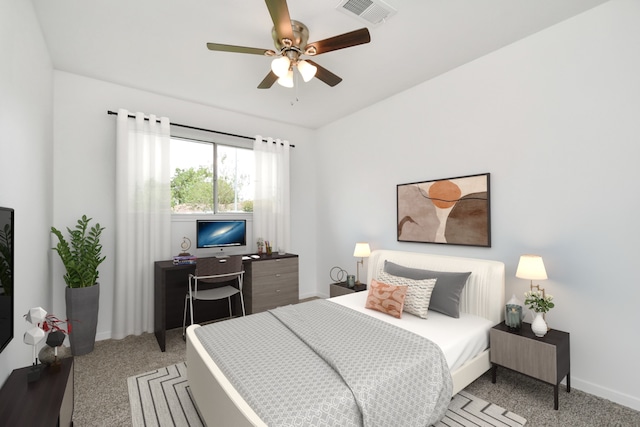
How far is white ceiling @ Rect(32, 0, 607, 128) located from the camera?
211 cm

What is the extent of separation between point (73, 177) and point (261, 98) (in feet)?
7.29

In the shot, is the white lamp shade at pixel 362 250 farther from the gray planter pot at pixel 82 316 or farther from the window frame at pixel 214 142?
the gray planter pot at pixel 82 316

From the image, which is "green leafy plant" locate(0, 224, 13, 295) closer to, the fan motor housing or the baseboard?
the fan motor housing

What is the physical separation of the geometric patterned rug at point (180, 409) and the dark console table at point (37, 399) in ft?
1.67

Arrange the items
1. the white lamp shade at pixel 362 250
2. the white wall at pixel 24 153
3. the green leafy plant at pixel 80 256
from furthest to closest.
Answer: the white lamp shade at pixel 362 250 → the green leafy plant at pixel 80 256 → the white wall at pixel 24 153

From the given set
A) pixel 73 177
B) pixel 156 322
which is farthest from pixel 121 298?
pixel 73 177

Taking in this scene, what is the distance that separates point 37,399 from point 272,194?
3.22 metres

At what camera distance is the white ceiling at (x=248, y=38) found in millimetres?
2113

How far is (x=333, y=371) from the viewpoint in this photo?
60.9 inches

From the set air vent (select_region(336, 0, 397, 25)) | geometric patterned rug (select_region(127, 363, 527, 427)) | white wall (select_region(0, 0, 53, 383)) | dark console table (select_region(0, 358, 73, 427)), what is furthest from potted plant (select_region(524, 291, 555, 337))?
white wall (select_region(0, 0, 53, 383))

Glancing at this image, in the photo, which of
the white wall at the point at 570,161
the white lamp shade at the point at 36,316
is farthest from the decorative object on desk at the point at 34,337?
the white wall at the point at 570,161

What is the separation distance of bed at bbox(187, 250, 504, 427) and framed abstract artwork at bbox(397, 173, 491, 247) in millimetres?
248

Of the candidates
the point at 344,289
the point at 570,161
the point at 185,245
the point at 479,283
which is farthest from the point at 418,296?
the point at 185,245

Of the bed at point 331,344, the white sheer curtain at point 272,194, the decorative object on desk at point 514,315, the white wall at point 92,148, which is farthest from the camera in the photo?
the white sheer curtain at point 272,194
